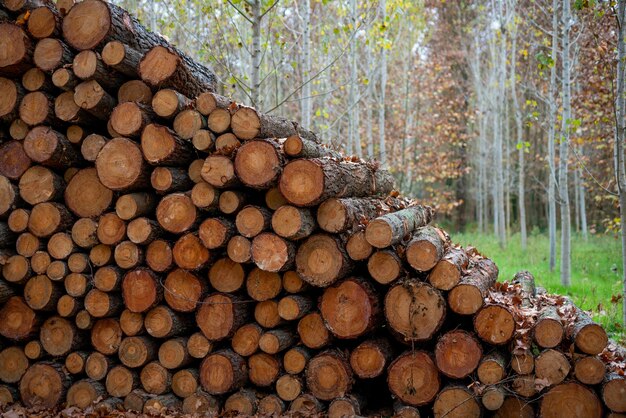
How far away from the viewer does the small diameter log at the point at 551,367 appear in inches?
136

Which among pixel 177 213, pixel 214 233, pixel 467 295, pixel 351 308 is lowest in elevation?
pixel 351 308

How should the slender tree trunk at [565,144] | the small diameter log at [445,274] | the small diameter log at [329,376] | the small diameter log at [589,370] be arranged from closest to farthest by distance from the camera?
the small diameter log at [589,370] → the small diameter log at [445,274] → the small diameter log at [329,376] → the slender tree trunk at [565,144]

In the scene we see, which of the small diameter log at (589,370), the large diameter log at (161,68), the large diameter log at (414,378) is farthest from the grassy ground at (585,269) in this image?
the large diameter log at (161,68)

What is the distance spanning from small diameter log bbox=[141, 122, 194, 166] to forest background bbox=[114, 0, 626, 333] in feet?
8.87

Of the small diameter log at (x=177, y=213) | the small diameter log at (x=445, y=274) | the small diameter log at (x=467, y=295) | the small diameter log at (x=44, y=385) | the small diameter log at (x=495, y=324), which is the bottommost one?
the small diameter log at (x=44, y=385)

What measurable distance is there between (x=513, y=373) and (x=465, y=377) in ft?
1.07

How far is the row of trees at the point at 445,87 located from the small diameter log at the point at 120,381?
3728 millimetres

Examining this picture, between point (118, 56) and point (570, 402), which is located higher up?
point (118, 56)

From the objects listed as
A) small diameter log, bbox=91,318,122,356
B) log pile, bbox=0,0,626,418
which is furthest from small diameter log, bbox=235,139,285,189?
small diameter log, bbox=91,318,122,356

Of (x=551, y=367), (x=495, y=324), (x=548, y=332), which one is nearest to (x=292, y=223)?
(x=495, y=324)

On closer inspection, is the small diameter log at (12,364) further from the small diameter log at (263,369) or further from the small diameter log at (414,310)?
the small diameter log at (414,310)

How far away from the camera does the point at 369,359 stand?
3812mm

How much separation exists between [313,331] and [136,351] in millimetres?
1440

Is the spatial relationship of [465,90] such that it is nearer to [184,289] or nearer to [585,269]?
[585,269]
